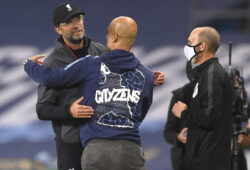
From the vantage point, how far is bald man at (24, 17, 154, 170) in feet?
12.2

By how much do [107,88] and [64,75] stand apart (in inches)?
10.5

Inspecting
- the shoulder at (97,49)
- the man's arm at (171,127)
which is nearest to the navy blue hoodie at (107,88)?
the shoulder at (97,49)

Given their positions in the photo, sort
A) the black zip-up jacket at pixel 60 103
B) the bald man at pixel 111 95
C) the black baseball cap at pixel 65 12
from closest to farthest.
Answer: the bald man at pixel 111 95
the black zip-up jacket at pixel 60 103
the black baseball cap at pixel 65 12

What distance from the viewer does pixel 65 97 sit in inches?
160

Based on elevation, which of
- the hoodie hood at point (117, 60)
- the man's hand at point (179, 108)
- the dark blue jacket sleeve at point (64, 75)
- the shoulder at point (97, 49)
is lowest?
the man's hand at point (179, 108)

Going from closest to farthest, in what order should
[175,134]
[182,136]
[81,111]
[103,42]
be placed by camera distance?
[81,111] → [182,136] → [175,134] → [103,42]

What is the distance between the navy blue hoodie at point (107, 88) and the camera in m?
3.76

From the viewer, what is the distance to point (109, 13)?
28.6ft

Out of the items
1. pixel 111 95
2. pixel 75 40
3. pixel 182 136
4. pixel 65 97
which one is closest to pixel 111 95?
pixel 111 95

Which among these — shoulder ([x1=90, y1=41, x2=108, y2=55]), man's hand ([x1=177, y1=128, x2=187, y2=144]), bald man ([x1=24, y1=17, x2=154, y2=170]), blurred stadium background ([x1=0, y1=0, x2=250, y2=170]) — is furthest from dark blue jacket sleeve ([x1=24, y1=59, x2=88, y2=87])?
blurred stadium background ([x1=0, y1=0, x2=250, y2=170])

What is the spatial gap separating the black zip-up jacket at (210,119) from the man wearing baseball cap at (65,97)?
78 centimetres

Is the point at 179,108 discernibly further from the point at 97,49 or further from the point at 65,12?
the point at 65,12

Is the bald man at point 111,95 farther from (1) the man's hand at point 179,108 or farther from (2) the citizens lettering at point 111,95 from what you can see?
(1) the man's hand at point 179,108

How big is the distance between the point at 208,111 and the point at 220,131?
0.60ft
